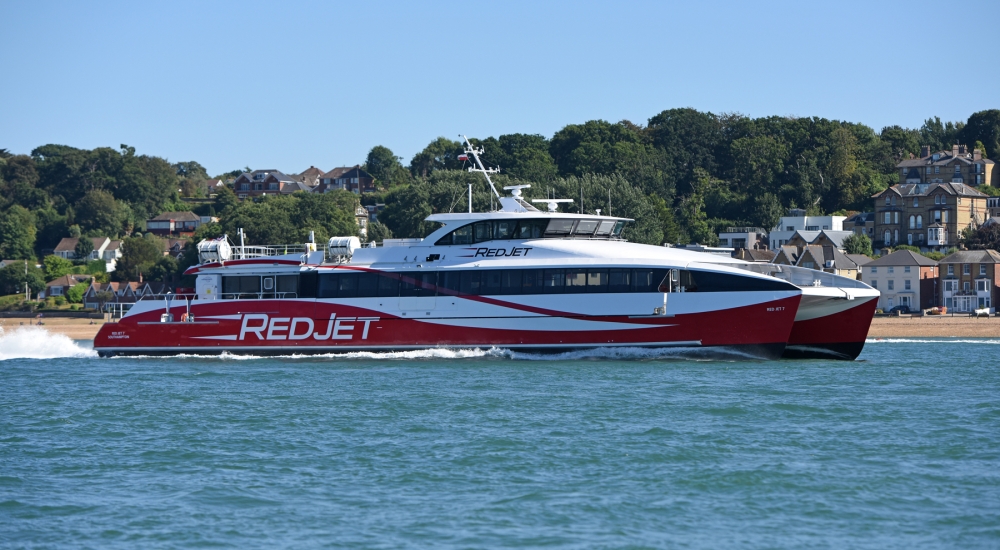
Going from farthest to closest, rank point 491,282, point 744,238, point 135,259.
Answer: point 135,259, point 744,238, point 491,282

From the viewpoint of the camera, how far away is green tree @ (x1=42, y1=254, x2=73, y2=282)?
79.2 meters

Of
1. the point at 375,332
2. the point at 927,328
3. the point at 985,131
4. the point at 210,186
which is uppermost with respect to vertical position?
the point at 985,131

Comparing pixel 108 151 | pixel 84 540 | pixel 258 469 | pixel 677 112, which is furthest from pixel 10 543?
pixel 108 151

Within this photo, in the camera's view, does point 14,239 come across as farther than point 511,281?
Yes

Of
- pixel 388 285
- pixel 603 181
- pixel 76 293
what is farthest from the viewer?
pixel 76 293

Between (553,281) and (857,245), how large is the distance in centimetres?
4424

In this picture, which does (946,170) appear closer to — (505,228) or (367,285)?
(505,228)

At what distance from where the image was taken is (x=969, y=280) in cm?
5716

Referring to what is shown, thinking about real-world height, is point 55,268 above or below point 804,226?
below

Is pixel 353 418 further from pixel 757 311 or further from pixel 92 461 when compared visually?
pixel 757 311

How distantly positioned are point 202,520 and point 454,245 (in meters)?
16.8

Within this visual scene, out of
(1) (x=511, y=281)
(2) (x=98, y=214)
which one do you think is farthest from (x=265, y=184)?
(1) (x=511, y=281)

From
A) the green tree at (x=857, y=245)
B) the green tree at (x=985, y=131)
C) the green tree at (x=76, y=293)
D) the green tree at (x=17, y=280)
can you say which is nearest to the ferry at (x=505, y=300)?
the green tree at (x=857, y=245)

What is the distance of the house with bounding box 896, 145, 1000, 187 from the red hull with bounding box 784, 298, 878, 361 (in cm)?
5914
